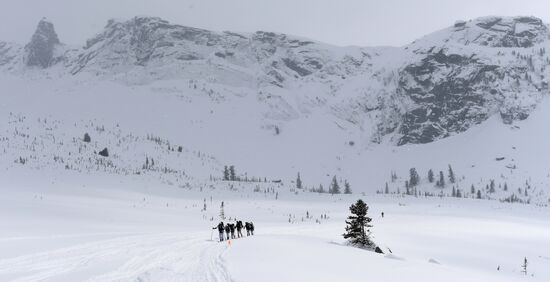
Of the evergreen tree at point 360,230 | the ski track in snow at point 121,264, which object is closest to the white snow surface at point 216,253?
the ski track in snow at point 121,264

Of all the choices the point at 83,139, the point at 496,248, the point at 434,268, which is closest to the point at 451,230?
the point at 496,248

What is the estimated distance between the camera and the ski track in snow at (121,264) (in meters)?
17.8

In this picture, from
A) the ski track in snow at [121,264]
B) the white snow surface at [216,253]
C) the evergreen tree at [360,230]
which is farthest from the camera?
the evergreen tree at [360,230]

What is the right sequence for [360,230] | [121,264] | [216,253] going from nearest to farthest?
[121,264]
[216,253]
[360,230]

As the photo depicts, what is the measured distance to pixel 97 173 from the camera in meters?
117

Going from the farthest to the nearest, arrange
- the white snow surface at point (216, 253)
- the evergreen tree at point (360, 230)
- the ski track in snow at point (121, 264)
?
the evergreen tree at point (360, 230) → the white snow surface at point (216, 253) → the ski track in snow at point (121, 264)

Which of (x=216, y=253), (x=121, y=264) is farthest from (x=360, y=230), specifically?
(x=121, y=264)

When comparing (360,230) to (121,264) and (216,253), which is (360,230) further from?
(121,264)

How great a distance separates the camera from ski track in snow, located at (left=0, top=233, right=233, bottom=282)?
699 inches

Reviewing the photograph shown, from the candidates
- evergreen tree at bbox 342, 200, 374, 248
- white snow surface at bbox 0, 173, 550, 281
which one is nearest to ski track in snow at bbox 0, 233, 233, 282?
white snow surface at bbox 0, 173, 550, 281

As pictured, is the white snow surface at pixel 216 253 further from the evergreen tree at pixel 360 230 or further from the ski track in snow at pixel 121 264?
the evergreen tree at pixel 360 230

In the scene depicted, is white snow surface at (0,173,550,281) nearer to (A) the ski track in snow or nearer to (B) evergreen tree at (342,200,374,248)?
(A) the ski track in snow

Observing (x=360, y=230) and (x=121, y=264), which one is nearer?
(x=121, y=264)

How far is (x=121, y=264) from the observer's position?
821 inches
